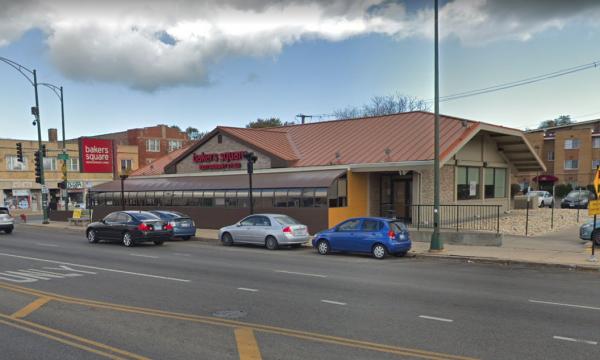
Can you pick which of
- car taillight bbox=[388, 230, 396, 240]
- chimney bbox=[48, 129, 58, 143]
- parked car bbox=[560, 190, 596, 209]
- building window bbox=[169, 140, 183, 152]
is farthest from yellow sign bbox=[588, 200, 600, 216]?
chimney bbox=[48, 129, 58, 143]

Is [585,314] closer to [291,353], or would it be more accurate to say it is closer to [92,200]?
[291,353]

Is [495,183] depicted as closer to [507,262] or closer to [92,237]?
[507,262]

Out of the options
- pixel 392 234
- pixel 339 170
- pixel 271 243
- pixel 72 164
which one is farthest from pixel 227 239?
pixel 72 164

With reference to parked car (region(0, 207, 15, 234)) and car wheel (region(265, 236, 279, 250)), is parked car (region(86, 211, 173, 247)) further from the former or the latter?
parked car (region(0, 207, 15, 234))

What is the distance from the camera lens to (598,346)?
6762mm

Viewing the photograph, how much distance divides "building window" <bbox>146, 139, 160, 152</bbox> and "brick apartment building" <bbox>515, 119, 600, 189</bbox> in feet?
172

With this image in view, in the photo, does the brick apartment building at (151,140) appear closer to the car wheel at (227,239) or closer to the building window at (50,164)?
the building window at (50,164)

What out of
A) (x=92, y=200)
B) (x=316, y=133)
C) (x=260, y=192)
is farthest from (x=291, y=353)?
(x=92, y=200)

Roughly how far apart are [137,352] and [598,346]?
6278 millimetres

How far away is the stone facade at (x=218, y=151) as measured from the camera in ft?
96.1

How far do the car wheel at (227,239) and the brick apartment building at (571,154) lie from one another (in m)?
51.1

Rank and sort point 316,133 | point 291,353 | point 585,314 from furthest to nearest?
point 316,133
point 585,314
point 291,353

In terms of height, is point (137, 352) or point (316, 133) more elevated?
point (316, 133)

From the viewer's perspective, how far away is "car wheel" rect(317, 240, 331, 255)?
18312 mm
